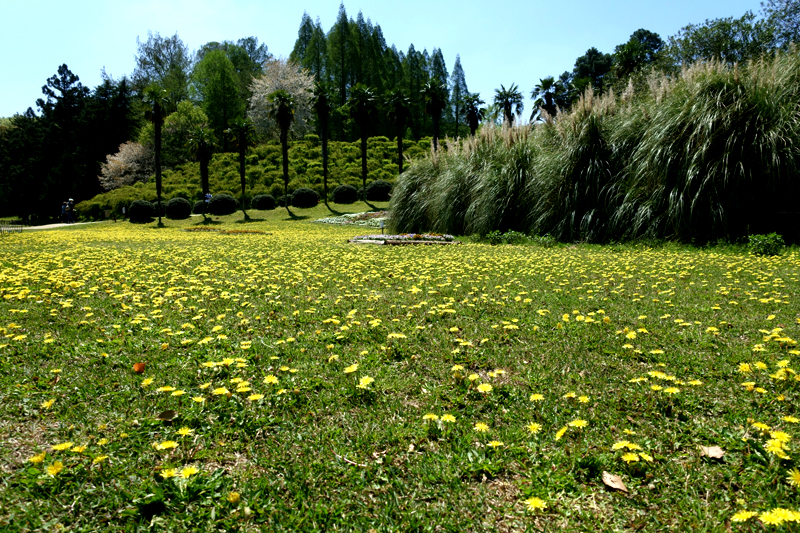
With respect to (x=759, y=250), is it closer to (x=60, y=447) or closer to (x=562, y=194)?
(x=562, y=194)

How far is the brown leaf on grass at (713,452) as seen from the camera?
1853 millimetres

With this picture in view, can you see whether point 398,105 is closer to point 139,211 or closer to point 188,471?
point 139,211

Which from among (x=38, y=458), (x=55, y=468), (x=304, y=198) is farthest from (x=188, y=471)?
(x=304, y=198)

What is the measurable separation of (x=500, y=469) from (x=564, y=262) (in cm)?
584

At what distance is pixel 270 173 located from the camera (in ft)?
139

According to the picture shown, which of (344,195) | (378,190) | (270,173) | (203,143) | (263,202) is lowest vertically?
(263,202)

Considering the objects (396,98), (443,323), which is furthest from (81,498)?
(396,98)

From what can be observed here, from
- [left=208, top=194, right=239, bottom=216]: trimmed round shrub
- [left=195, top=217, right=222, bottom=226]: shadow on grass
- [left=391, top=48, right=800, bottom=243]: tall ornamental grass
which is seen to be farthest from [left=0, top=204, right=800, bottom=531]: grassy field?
[left=208, top=194, right=239, bottom=216]: trimmed round shrub

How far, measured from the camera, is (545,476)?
1.78 m

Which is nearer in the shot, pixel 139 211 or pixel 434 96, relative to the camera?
pixel 139 211

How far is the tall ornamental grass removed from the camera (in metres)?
7.83

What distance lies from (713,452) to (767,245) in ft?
23.7

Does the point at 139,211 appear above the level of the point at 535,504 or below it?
above

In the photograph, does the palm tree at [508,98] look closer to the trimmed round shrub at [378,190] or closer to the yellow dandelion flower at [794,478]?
the trimmed round shrub at [378,190]
